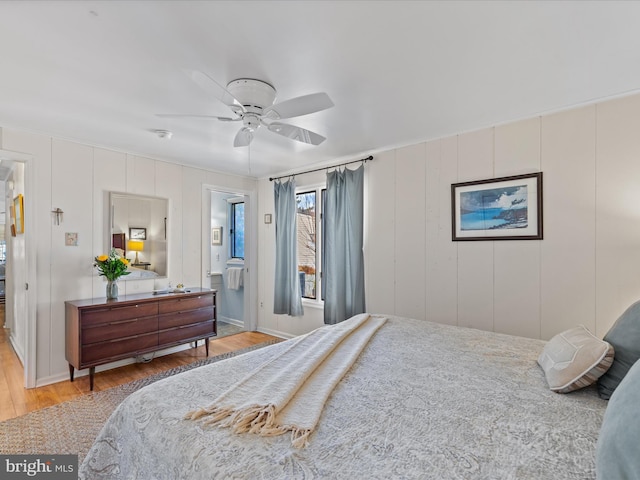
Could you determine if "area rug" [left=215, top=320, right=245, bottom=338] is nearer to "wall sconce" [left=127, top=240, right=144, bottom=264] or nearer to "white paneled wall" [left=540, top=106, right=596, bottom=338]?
"wall sconce" [left=127, top=240, right=144, bottom=264]

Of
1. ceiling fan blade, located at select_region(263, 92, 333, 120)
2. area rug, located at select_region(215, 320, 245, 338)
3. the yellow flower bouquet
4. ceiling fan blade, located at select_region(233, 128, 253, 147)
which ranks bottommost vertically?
area rug, located at select_region(215, 320, 245, 338)

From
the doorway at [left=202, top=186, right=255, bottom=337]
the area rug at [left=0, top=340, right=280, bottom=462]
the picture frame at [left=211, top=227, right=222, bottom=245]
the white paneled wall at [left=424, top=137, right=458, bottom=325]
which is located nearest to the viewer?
the area rug at [left=0, top=340, right=280, bottom=462]

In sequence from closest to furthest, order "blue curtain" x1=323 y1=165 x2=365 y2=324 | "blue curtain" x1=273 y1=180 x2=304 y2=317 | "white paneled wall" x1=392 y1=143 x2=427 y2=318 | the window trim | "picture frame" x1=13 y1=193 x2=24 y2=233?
"white paneled wall" x1=392 y1=143 x2=427 y2=318, "picture frame" x1=13 y1=193 x2=24 y2=233, "blue curtain" x1=323 y1=165 x2=365 y2=324, the window trim, "blue curtain" x1=273 y1=180 x2=304 y2=317

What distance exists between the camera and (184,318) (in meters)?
3.88

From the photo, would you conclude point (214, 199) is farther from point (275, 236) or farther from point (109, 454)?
point (109, 454)

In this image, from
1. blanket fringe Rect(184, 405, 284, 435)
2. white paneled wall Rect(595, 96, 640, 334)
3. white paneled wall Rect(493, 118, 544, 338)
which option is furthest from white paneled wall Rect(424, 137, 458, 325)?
blanket fringe Rect(184, 405, 284, 435)

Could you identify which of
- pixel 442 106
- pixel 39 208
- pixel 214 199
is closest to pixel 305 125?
pixel 442 106

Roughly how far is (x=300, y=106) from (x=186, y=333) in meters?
3.06

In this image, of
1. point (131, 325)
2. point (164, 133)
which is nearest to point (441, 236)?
point (164, 133)

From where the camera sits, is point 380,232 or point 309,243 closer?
point 380,232

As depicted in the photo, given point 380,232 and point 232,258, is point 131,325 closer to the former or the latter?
point 232,258

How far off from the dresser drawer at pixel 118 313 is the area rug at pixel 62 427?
659 millimetres

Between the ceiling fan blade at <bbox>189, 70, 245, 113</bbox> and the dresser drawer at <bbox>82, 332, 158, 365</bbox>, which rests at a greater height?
the ceiling fan blade at <bbox>189, 70, 245, 113</bbox>

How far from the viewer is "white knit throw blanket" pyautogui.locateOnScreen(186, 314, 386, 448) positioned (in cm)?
119
